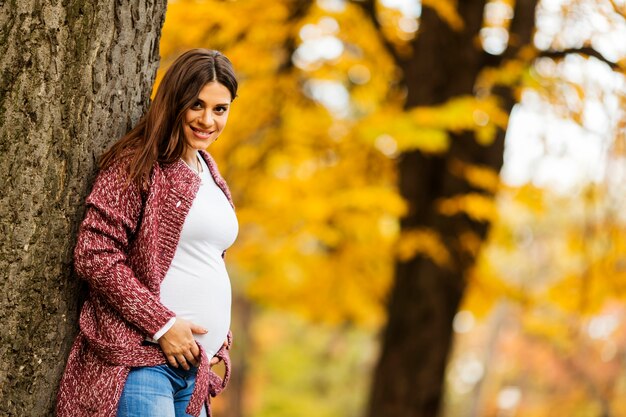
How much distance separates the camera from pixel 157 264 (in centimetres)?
248

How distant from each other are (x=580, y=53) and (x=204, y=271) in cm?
475

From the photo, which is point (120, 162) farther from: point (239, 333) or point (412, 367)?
point (239, 333)

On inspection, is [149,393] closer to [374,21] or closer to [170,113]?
[170,113]

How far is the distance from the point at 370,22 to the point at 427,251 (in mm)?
2041

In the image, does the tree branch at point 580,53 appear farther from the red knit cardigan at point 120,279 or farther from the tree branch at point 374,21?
the red knit cardigan at point 120,279

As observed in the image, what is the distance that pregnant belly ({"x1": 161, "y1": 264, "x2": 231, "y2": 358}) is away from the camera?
2.53 meters

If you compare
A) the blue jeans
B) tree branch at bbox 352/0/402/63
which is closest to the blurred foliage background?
tree branch at bbox 352/0/402/63

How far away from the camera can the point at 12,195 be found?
244 centimetres

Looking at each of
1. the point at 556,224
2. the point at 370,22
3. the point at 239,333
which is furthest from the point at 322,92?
the point at 556,224

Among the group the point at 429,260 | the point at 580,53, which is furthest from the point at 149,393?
the point at 580,53

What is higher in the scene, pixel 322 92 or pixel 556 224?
pixel 322 92

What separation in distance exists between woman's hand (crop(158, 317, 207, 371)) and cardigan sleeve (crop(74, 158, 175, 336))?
41 millimetres

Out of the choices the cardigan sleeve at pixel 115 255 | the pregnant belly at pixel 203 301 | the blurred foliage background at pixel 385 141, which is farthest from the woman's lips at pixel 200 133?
the blurred foliage background at pixel 385 141

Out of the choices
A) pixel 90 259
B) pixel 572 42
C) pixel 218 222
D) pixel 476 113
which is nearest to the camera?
pixel 90 259
